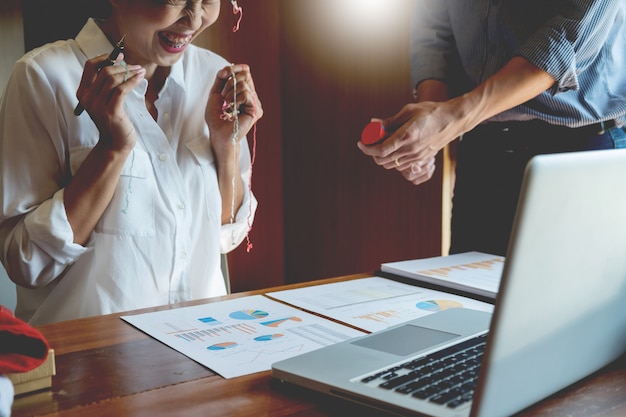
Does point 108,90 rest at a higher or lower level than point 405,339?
higher

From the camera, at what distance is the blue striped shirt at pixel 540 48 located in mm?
1186

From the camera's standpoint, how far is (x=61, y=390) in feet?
2.25

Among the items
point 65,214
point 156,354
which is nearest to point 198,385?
point 156,354

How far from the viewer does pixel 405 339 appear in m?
0.80

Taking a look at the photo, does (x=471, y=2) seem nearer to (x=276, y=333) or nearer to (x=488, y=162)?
(x=488, y=162)

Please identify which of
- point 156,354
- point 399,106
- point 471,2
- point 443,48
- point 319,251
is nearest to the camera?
point 156,354

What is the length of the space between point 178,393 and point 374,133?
2.14ft

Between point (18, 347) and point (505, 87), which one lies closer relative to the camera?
point (18, 347)

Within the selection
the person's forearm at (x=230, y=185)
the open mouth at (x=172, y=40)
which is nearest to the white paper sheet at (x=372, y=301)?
the person's forearm at (x=230, y=185)

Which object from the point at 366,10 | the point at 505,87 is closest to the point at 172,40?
the point at 505,87

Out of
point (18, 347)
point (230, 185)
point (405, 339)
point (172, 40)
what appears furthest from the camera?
point (230, 185)

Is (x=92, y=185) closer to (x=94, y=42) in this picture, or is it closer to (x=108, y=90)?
(x=108, y=90)

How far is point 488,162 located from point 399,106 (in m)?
1.47

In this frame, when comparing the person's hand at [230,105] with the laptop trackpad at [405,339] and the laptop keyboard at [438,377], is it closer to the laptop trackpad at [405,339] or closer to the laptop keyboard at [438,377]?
the laptop trackpad at [405,339]
